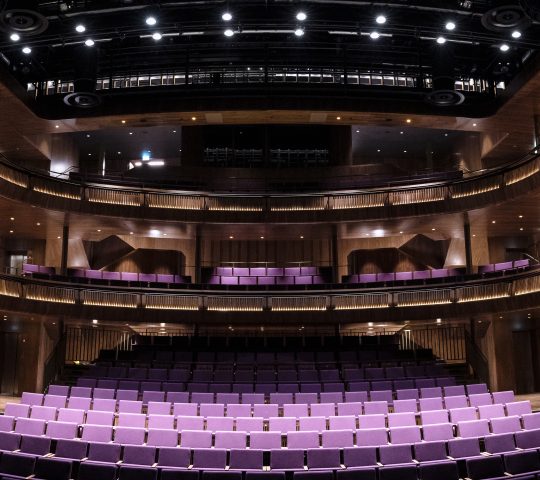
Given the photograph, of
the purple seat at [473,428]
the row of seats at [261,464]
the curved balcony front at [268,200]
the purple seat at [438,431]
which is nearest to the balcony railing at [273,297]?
the curved balcony front at [268,200]

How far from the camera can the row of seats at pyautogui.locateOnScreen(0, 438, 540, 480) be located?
19.2ft

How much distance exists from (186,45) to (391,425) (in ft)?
33.5

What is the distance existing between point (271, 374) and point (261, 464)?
499 cm

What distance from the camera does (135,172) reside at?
19078 millimetres

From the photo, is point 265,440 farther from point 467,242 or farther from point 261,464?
point 467,242

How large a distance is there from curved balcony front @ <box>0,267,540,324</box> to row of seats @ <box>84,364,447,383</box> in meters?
1.80

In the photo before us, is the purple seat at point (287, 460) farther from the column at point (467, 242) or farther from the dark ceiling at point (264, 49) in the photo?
the column at point (467, 242)

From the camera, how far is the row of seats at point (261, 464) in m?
5.86

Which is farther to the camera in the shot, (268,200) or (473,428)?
(268,200)

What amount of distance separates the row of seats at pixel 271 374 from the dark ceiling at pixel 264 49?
19.3 ft

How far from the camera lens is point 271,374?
1154 centimetres

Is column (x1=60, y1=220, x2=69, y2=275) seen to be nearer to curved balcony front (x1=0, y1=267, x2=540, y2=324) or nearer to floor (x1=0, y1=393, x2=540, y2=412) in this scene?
curved balcony front (x1=0, y1=267, x2=540, y2=324)

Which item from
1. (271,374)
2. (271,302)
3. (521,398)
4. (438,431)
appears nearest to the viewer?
(438,431)

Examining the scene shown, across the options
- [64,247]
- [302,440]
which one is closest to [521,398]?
[302,440]
